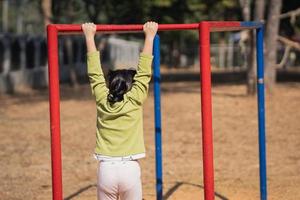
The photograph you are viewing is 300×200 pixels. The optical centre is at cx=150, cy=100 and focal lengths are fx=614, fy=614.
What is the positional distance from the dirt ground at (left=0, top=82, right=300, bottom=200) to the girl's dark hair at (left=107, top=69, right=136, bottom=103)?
96.0 inches

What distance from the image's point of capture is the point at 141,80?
3787mm

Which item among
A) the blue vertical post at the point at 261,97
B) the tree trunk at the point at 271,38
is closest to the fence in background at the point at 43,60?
the tree trunk at the point at 271,38

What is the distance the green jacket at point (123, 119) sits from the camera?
3729 mm

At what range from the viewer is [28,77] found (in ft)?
79.3

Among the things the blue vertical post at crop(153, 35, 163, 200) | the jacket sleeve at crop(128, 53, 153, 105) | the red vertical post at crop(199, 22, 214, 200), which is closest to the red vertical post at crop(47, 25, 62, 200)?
the jacket sleeve at crop(128, 53, 153, 105)

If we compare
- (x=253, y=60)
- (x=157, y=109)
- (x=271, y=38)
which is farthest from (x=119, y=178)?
(x=271, y=38)

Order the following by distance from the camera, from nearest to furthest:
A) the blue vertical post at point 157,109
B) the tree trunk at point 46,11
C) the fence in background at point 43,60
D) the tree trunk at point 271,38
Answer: the blue vertical post at point 157,109 < the tree trunk at point 271,38 < the tree trunk at point 46,11 < the fence in background at point 43,60

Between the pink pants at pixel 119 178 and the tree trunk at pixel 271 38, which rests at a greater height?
the tree trunk at pixel 271 38

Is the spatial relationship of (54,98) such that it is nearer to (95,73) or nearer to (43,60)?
(95,73)

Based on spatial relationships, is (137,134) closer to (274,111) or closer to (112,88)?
(112,88)

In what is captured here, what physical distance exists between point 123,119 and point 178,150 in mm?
5185

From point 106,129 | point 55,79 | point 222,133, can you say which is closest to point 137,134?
point 106,129

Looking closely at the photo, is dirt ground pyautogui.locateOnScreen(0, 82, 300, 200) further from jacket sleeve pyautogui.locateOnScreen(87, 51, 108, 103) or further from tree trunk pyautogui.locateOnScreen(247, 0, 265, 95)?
jacket sleeve pyautogui.locateOnScreen(87, 51, 108, 103)

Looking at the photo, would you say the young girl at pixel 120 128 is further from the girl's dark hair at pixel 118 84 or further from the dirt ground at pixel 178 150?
the dirt ground at pixel 178 150
